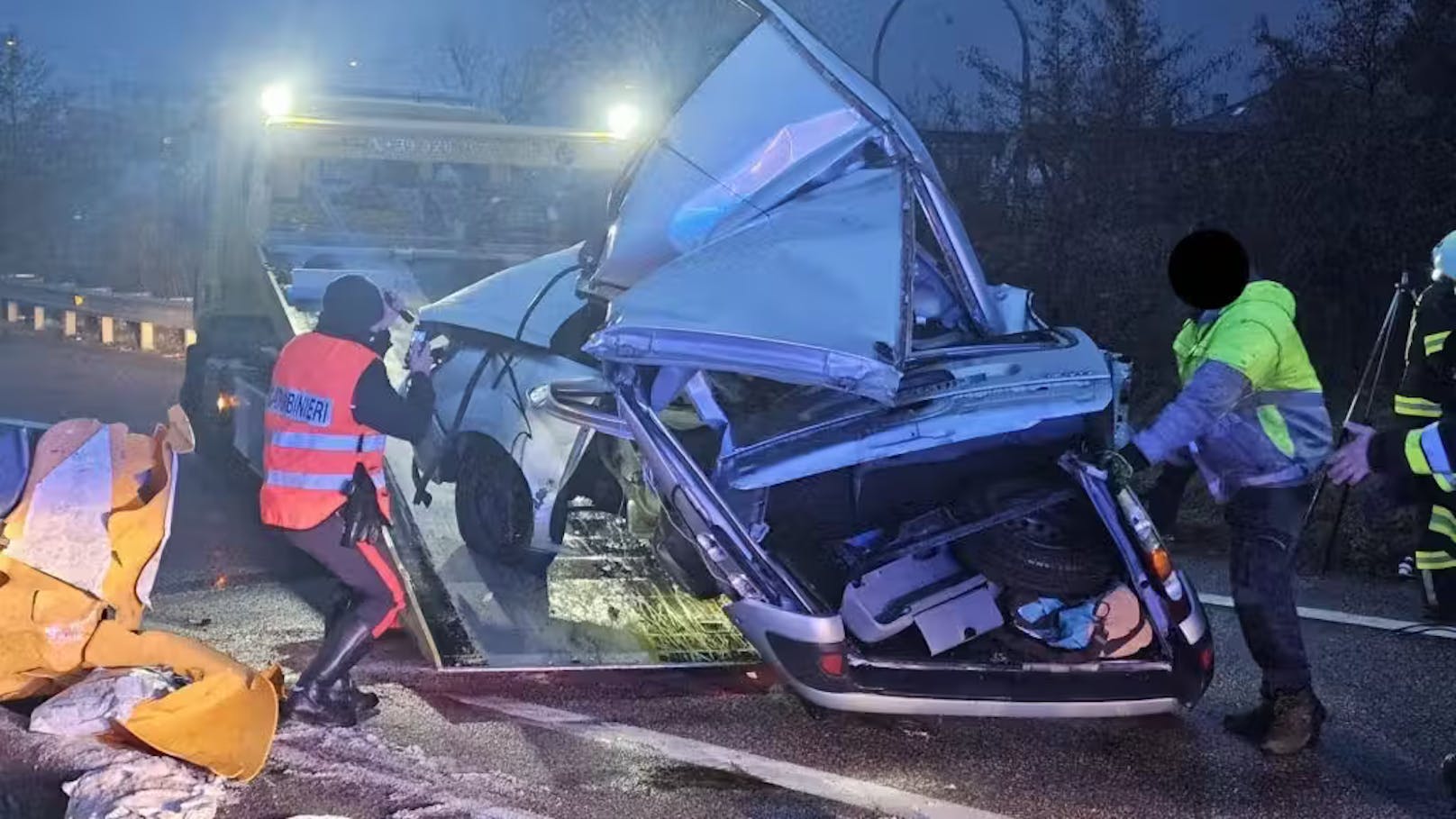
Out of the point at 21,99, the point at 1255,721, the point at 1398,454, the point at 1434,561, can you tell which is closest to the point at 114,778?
the point at 1255,721

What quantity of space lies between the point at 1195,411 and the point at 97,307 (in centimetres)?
1464

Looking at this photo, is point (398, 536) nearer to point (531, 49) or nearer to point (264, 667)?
point (264, 667)

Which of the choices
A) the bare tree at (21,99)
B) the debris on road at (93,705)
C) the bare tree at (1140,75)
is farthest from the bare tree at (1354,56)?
the bare tree at (21,99)

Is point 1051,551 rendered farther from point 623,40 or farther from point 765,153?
point 623,40

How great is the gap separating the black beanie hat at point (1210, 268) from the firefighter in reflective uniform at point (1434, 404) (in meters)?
1.72

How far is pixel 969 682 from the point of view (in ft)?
14.1

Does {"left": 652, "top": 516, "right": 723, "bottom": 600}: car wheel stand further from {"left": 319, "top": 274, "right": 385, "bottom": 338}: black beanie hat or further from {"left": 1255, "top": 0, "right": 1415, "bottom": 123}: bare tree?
{"left": 1255, "top": 0, "right": 1415, "bottom": 123}: bare tree

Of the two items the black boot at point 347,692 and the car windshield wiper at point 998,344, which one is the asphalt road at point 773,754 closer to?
the black boot at point 347,692

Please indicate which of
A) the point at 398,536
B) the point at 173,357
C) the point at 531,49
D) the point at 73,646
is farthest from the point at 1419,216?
the point at 531,49

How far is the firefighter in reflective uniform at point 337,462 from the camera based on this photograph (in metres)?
4.23

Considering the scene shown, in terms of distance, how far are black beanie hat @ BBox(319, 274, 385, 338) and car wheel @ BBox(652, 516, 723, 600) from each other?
123cm

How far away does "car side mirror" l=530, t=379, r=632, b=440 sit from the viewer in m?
4.30

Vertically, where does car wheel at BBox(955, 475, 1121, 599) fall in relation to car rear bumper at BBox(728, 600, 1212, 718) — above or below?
above

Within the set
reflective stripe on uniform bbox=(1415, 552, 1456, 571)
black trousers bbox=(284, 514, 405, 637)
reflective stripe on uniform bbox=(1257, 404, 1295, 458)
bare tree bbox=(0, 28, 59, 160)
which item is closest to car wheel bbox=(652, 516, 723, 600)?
black trousers bbox=(284, 514, 405, 637)
